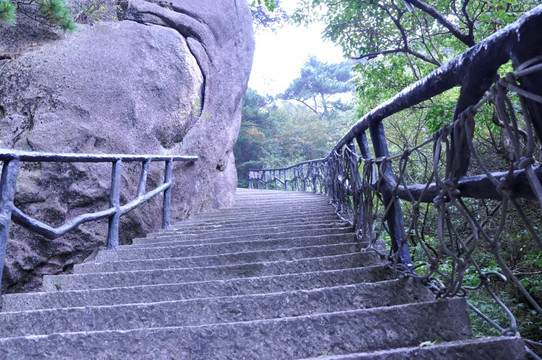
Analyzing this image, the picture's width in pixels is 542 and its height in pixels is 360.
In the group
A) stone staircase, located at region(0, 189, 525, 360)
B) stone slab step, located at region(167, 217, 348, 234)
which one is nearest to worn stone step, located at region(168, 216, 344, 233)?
stone slab step, located at region(167, 217, 348, 234)

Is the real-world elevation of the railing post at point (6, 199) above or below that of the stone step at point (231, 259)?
above

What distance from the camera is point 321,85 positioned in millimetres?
27375

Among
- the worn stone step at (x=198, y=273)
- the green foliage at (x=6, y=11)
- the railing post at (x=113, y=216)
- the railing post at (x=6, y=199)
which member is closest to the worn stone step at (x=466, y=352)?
the worn stone step at (x=198, y=273)

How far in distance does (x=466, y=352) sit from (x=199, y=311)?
41.3 inches

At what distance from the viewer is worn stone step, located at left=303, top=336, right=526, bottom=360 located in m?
1.14

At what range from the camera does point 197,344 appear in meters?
1.39

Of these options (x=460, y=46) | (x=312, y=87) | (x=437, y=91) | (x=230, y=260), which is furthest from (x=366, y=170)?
(x=312, y=87)

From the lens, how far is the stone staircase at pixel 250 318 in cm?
139

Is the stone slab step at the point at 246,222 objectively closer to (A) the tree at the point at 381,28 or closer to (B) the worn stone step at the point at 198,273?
(B) the worn stone step at the point at 198,273

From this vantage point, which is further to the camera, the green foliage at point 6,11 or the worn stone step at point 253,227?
the worn stone step at point 253,227

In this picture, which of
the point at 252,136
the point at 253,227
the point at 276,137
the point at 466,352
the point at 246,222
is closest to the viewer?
the point at 466,352

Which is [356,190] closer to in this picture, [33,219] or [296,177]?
[33,219]

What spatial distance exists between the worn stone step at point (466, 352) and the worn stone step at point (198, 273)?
42.7 inches

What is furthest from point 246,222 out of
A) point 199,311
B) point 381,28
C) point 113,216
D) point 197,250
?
point 381,28
